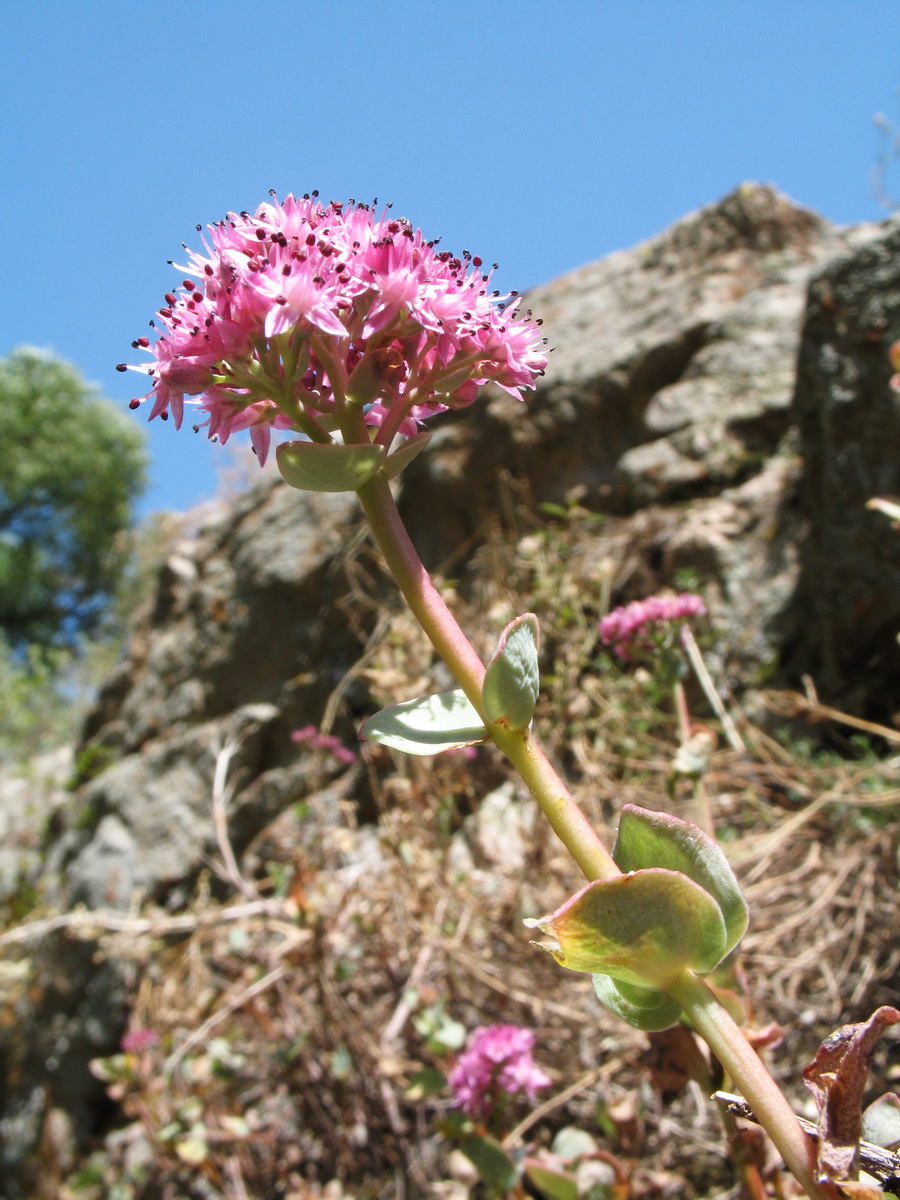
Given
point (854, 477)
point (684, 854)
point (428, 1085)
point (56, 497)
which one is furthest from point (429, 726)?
point (56, 497)

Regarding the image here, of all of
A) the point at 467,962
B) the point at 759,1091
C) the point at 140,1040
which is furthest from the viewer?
the point at 140,1040

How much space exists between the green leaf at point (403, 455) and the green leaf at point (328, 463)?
48 mm

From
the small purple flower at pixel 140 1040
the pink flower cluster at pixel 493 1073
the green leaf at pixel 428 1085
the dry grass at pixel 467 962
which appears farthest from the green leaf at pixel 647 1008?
the small purple flower at pixel 140 1040

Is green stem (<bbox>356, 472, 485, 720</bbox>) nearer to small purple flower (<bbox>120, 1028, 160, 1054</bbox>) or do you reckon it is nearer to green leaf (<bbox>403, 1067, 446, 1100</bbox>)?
green leaf (<bbox>403, 1067, 446, 1100</bbox>)

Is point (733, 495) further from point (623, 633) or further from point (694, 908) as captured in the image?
point (694, 908)

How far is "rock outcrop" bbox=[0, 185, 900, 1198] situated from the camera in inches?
105

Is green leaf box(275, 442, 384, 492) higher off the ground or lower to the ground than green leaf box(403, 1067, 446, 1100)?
higher

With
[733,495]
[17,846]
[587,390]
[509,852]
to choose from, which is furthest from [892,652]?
[17,846]

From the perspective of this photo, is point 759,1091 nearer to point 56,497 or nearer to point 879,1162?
point 879,1162

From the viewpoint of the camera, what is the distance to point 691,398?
3.51 metres

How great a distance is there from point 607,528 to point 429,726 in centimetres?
263

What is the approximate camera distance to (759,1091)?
0.70m

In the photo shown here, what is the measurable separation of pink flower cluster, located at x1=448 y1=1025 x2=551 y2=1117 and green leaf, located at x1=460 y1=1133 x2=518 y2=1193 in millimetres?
110

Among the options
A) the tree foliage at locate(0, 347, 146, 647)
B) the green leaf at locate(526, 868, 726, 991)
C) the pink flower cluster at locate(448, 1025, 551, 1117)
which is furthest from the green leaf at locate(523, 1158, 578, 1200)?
the tree foliage at locate(0, 347, 146, 647)
